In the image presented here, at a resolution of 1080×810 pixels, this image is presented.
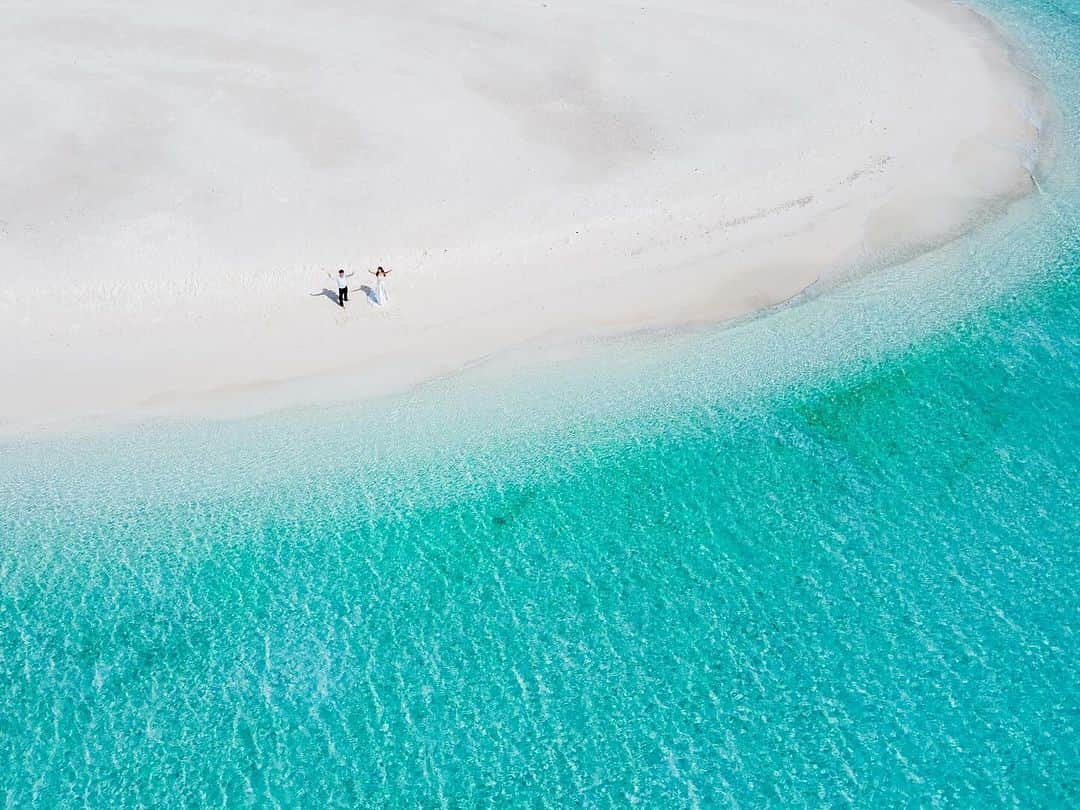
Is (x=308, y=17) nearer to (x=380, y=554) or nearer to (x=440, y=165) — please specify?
(x=440, y=165)

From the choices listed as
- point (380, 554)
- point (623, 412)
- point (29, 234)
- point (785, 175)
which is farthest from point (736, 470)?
point (29, 234)

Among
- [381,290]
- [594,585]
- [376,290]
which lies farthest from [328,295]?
[594,585]

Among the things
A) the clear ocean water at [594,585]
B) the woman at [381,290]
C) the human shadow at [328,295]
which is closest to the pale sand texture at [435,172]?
the human shadow at [328,295]

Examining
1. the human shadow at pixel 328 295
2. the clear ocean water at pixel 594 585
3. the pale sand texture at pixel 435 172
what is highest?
the pale sand texture at pixel 435 172

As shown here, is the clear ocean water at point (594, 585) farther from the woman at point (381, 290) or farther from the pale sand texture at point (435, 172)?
the woman at point (381, 290)

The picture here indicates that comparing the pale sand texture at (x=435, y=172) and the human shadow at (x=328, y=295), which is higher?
the pale sand texture at (x=435, y=172)

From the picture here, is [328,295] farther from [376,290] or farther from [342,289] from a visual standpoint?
[376,290]

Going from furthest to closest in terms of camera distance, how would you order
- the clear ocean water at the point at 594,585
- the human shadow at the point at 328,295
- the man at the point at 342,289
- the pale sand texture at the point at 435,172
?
the human shadow at the point at 328,295 → the man at the point at 342,289 → the pale sand texture at the point at 435,172 → the clear ocean water at the point at 594,585
